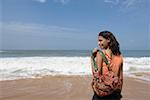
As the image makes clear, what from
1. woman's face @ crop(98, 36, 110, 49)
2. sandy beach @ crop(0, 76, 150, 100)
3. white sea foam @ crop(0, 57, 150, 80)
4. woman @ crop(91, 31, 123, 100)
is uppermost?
woman's face @ crop(98, 36, 110, 49)

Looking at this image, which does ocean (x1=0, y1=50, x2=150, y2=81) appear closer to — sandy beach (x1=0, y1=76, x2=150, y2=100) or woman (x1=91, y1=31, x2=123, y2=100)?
sandy beach (x1=0, y1=76, x2=150, y2=100)

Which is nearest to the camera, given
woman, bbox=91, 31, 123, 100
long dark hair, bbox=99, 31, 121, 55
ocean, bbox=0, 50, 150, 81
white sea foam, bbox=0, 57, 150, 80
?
woman, bbox=91, 31, 123, 100

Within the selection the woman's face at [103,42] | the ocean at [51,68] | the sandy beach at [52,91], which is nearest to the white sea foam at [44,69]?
the ocean at [51,68]

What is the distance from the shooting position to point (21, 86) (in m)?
7.05

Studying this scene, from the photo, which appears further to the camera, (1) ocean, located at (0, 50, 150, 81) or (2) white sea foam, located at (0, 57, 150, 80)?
(1) ocean, located at (0, 50, 150, 81)

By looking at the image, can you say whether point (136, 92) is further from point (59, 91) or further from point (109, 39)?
point (109, 39)

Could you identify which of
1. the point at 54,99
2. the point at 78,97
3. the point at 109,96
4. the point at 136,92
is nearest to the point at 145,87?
the point at 136,92

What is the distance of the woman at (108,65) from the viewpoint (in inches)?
90.2

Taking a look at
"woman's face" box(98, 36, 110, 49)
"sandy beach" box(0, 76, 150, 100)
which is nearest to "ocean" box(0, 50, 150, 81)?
"sandy beach" box(0, 76, 150, 100)

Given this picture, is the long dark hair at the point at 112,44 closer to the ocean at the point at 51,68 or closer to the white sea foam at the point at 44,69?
the ocean at the point at 51,68

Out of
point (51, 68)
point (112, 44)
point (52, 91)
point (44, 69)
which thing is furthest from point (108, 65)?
point (51, 68)

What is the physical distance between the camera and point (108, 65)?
7.59ft

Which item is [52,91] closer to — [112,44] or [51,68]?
[112,44]

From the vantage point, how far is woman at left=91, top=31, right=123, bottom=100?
7.52ft
